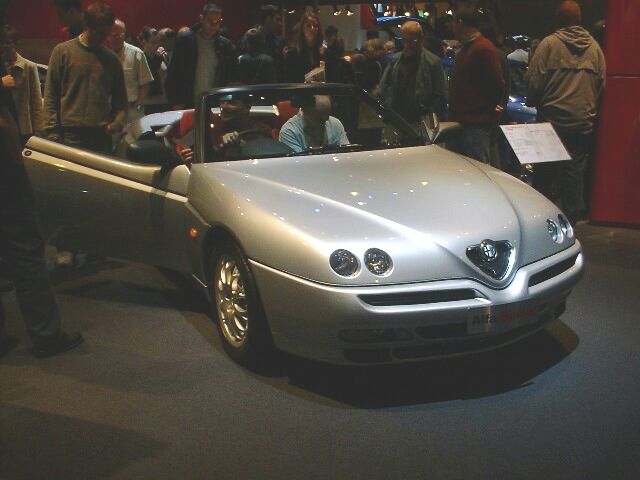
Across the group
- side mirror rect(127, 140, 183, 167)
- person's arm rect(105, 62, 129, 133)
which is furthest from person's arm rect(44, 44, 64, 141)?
side mirror rect(127, 140, 183, 167)

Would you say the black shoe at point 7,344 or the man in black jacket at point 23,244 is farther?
the black shoe at point 7,344

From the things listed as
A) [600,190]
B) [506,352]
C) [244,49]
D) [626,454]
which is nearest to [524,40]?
[244,49]

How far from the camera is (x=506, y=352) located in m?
4.36

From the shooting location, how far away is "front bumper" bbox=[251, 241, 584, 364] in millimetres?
3557

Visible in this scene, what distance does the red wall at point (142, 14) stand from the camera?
1352 cm

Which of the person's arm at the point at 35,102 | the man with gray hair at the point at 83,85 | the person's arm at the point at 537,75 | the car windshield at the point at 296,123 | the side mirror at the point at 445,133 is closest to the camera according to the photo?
the car windshield at the point at 296,123

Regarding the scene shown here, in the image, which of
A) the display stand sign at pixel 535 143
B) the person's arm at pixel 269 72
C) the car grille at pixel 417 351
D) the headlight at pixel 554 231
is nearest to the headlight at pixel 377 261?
the car grille at pixel 417 351

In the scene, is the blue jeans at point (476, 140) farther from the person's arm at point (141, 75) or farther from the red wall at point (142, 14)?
the red wall at point (142, 14)

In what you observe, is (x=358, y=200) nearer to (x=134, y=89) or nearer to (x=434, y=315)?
(x=434, y=315)

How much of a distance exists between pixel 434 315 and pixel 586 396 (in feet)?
2.91

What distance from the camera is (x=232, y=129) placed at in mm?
4996

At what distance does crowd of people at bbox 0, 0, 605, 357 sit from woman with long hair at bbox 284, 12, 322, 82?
0.6 inches

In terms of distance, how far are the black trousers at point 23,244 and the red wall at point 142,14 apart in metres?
9.78

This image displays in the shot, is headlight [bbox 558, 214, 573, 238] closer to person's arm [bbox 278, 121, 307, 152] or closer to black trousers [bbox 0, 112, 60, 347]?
person's arm [bbox 278, 121, 307, 152]
